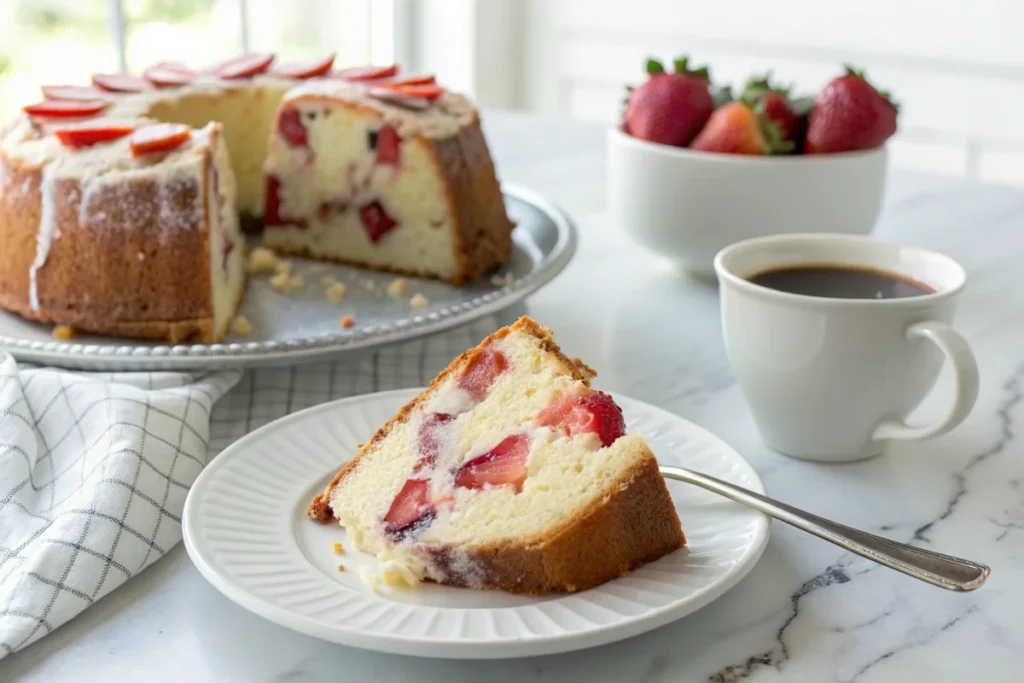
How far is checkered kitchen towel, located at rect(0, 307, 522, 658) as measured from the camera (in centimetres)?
94

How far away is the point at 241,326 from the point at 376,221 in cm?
46

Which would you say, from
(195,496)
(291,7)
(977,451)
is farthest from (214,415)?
(291,7)

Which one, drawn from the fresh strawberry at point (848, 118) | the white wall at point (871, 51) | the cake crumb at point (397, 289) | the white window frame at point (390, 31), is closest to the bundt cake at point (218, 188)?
the cake crumb at point (397, 289)

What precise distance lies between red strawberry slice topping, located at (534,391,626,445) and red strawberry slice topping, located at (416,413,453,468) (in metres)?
0.10

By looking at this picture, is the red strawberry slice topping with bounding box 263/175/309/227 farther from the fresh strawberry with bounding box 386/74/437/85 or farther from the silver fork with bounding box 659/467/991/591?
the silver fork with bounding box 659/467/991/591

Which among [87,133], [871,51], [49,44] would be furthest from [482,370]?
[871,51]

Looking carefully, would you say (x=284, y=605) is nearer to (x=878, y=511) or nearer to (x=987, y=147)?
(x=878, y=511)

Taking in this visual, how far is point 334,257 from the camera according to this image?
81.7 inches

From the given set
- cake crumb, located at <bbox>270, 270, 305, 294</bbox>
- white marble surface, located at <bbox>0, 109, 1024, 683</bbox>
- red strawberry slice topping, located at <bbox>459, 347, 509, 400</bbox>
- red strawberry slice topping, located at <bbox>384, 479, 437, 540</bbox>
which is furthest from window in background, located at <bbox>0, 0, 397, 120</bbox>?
red strawberry slice topping, located at <bbox>384, 479, 437, 540</bbox>

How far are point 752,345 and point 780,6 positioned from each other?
11.0 ft

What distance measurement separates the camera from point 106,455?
1116mm

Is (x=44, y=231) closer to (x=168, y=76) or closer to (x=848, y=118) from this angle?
(x=168, y=76)

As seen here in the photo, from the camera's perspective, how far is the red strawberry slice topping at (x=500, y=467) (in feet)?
3.15

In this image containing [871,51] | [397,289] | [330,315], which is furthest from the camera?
[871,51]
